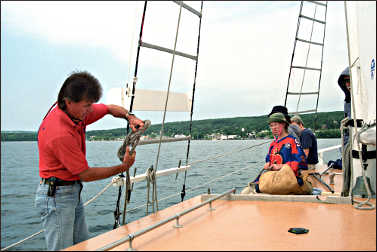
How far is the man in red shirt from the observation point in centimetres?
185

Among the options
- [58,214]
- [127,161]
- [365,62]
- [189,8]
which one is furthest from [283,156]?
[58,214]

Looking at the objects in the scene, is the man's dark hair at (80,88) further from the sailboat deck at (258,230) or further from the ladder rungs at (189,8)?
the ladder rungs at (189,8)

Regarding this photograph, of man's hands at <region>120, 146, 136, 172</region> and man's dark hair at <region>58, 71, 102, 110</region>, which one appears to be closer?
man's dark hair at <region>58, 71, 102, 110</region>

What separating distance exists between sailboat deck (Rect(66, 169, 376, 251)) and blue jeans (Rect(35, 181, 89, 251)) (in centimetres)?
18

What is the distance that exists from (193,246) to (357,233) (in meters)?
0.88

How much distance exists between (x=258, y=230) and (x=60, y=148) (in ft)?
3.80

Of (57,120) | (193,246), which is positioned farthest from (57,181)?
(193,246)

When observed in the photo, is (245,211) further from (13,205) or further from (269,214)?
(13,205)

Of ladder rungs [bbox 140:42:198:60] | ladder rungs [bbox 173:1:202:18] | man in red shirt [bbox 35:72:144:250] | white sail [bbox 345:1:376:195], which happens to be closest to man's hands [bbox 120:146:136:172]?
man in red shirt [bbox 35:72:144:250]

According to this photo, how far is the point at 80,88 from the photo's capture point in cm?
188

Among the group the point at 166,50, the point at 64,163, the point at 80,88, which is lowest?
the point at 64,163

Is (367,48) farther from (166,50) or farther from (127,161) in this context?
(166,50)

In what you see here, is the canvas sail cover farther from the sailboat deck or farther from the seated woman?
the seated woman

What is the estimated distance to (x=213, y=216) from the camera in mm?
2359
